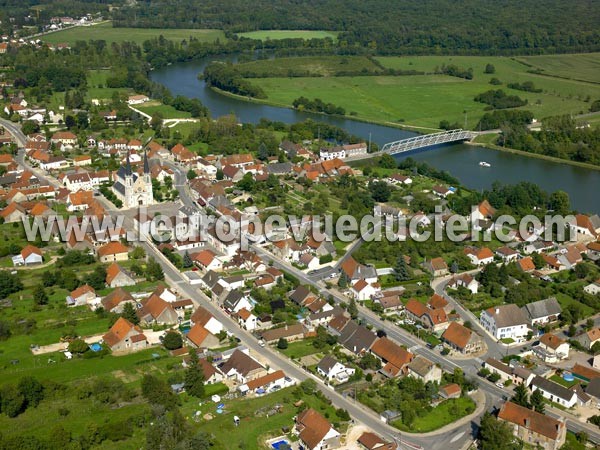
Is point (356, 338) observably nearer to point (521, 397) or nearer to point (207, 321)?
point (207, 321)

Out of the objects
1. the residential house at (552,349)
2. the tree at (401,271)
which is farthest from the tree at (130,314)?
the residential house at (552,349)

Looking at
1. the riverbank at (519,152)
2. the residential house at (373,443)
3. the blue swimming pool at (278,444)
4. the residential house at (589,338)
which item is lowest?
the riverbank at (519,152)

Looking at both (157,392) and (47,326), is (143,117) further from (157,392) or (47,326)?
(157,392)

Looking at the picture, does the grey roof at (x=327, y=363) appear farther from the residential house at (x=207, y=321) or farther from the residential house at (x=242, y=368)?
Result: the residential house at (x=207, y=321)

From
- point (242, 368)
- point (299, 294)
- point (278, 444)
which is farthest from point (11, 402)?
point (299, 294)

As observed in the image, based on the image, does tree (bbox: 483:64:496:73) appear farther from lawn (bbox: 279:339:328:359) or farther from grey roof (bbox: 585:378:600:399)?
grey roof (bbox: 585:378:600:399)

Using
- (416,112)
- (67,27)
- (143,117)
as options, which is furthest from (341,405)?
(67,27)

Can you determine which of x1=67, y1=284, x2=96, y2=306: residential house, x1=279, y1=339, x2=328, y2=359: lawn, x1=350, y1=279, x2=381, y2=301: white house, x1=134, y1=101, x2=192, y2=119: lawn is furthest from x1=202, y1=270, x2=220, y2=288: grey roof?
x1=134, y1=101, x2=192, y2=119: lawn
